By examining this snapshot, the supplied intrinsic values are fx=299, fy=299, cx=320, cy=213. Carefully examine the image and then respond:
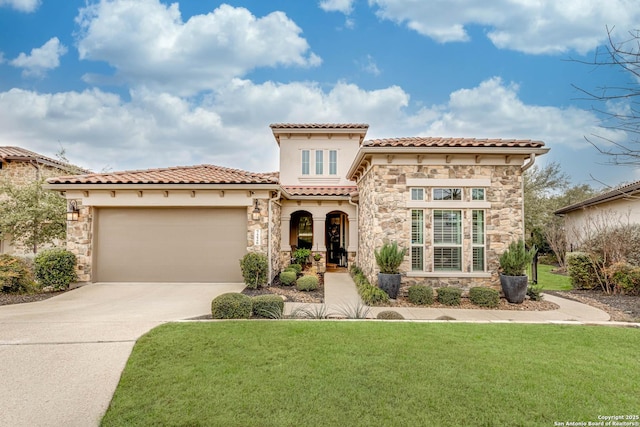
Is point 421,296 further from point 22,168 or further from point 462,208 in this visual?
point 22,168

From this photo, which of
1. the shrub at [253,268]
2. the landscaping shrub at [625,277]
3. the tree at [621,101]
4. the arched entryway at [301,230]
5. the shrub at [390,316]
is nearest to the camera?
the tree at [621,101]

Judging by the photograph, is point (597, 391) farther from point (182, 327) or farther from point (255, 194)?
point (255, 194)

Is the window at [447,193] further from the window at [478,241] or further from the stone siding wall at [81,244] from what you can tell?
the stone siding wall at [81,244]

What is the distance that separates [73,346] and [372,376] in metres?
4.89

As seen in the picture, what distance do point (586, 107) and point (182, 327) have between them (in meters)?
6.74

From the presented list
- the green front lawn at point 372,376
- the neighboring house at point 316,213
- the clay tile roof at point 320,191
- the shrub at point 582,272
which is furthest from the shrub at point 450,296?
the shrub at point 582,272

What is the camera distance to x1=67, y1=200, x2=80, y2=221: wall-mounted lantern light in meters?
10.0

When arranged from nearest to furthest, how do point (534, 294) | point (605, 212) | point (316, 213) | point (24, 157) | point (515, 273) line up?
point (515, 273) < point (534, 294) < point (316, 213) < point (24, 157) < point (605, 212)

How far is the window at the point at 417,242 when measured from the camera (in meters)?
8.88

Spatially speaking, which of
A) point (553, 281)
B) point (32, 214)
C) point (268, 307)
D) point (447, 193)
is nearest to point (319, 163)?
point (447, 193)

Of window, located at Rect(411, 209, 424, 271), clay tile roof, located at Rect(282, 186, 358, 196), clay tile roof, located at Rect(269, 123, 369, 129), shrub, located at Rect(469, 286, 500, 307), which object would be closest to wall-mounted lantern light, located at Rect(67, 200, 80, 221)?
clay tile roof, located at Rect(282, 186, 358, 196)

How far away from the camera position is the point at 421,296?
323 inches

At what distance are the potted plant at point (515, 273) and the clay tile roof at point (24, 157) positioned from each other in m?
20.3

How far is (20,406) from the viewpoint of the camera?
11.2 feet
